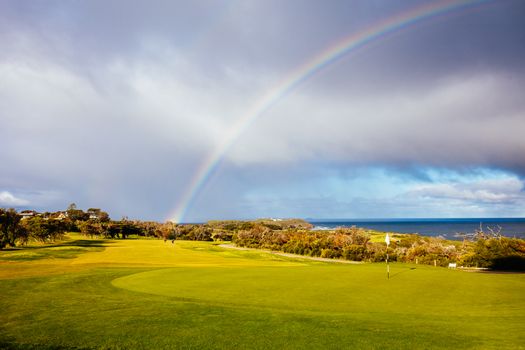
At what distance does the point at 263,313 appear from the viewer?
13.2 metres

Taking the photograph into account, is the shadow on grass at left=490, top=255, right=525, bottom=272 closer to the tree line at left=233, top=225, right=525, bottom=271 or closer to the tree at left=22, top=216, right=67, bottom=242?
the tree line at left=233, top=225, right=525, bottom=271

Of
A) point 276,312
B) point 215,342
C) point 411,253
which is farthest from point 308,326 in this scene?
point 411,253

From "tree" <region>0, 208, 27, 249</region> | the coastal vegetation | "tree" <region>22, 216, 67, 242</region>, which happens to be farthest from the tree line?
"tree" <region>0, 208, 27, 249</region>

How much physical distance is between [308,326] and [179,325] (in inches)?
166

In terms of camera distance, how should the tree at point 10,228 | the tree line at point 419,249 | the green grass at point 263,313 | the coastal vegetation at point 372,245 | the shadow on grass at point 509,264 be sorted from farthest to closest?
the tree at point 10,228
the coastal vegetation at point 372,245
the tree line at point 419,249
the shadow on grass at point 509,264
the green grass at point 263,313

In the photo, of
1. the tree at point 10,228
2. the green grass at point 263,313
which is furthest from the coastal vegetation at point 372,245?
the green grass at point 263,313

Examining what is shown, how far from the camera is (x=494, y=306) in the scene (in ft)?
49.7

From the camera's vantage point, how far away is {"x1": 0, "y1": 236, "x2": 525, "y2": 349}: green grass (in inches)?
398

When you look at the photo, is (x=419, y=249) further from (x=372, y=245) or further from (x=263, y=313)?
(x=263, y=313)

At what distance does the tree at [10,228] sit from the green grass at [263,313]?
39.4m

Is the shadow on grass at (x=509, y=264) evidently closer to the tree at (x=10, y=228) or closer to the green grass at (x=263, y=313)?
the green grass at (x=263, y=313)

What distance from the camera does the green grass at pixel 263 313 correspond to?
10117mm

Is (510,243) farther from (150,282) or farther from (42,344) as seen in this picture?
(42,344)

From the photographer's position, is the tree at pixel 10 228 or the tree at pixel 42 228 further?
the tree at pixel 42 228
